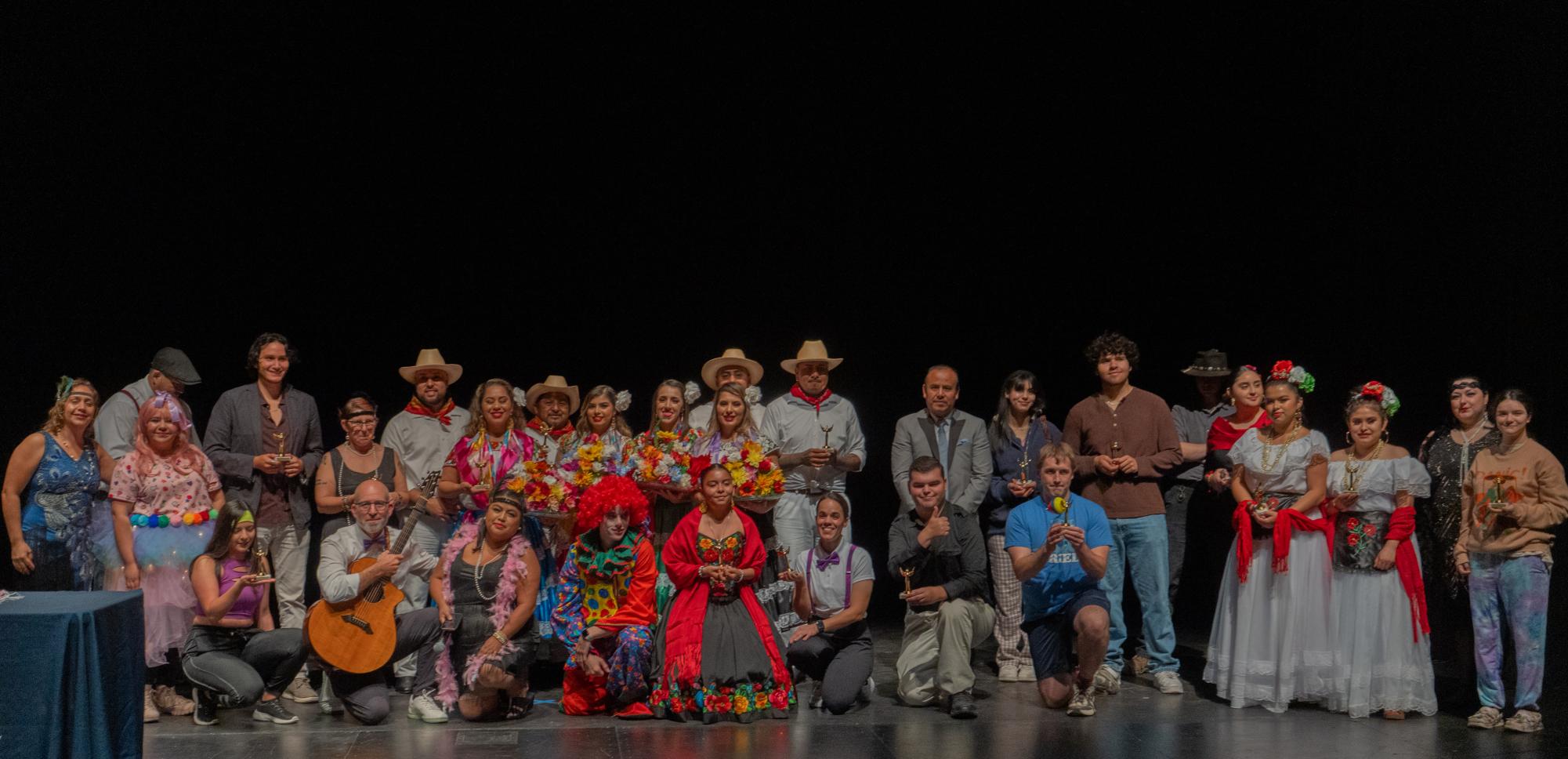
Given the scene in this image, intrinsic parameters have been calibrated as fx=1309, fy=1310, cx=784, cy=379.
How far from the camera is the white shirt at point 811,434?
6.48 m

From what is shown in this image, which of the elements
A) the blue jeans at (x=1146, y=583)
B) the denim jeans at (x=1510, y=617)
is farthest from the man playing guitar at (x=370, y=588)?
the denim jeans at (x=1510, y=617)

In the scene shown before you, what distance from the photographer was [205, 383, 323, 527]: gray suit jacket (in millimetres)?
5965

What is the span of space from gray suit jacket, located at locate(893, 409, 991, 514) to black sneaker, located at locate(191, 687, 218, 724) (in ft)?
10.2

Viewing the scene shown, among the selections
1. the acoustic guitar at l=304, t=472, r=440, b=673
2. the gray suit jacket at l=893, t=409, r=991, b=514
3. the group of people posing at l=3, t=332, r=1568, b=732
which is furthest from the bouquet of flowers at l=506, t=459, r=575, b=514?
the gray suit jacket at l=893, t=409, r=991, b=514

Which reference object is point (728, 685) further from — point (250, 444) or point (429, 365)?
point (250, 444)

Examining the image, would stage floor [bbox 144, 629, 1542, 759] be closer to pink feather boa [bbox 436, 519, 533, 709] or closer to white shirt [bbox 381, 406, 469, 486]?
pink feather boa [bbox 436, 519, 533, 709]

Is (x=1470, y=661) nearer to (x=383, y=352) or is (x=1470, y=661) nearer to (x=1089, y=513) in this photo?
(x=1089, y=513)

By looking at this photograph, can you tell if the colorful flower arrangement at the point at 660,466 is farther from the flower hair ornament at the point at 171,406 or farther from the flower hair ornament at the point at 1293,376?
the flower hair ornament at the point at 1293,376

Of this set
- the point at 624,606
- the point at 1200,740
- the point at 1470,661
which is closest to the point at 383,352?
the point at 624,606

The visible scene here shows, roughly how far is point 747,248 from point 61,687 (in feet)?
17.5

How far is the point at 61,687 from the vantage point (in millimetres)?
3576

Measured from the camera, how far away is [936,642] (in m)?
5.69

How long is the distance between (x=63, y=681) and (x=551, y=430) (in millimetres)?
3254

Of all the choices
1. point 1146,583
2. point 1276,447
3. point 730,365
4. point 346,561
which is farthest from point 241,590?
point 1276,447
